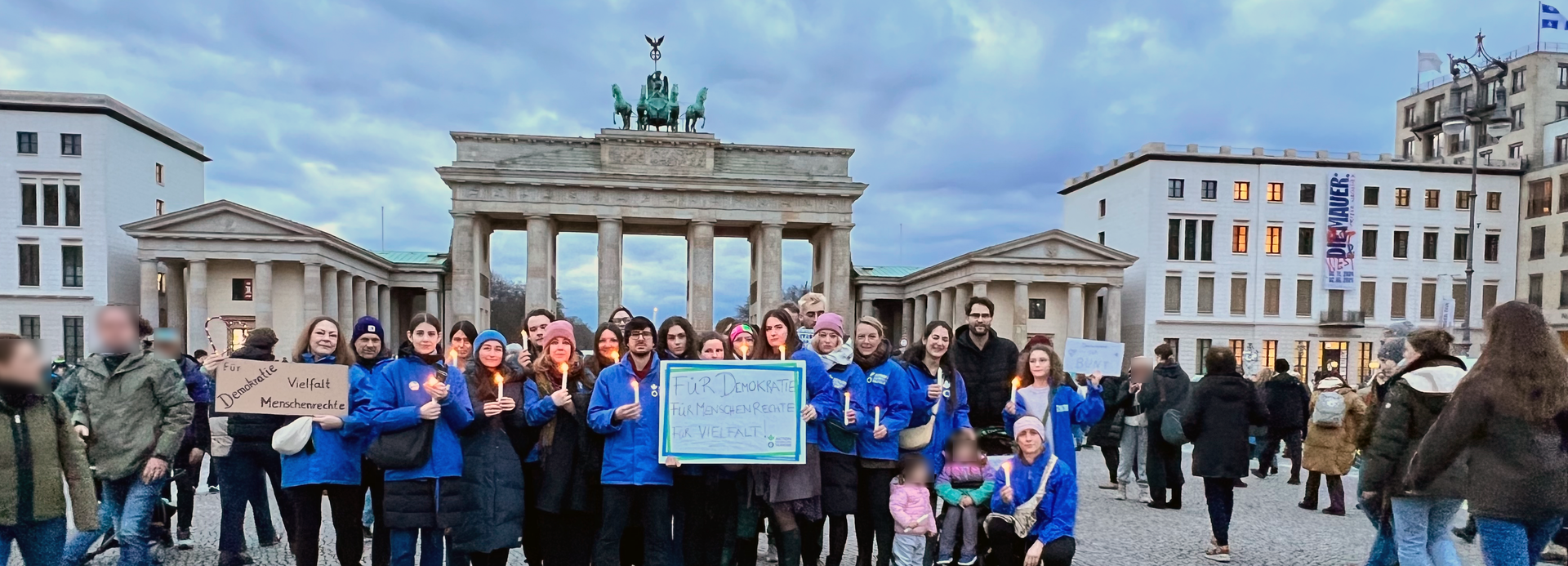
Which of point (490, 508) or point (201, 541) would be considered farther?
point (201, 541)

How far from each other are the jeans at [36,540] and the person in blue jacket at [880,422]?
5.14 m

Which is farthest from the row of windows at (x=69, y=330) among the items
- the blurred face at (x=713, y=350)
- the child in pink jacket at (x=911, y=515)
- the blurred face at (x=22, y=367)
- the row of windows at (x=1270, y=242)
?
the row of windows at (x=1270, y=242)

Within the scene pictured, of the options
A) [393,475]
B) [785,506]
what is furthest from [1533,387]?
[393,475]

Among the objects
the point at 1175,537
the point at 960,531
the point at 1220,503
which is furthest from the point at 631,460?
the point at 1175,537

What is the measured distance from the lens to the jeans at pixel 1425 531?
5.50 meters

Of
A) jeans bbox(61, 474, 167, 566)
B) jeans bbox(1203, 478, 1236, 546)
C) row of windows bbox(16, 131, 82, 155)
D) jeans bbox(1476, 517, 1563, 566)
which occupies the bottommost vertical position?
jeans bbox(1203, 478, 1236, 546)

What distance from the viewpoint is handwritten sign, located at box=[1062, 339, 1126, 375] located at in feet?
31.7

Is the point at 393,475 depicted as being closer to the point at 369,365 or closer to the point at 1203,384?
the point at 369,365

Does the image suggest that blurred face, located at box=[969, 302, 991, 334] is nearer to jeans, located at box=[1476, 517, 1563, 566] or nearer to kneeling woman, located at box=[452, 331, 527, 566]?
jeans, located at box=[1476, 517, 1563, 566]

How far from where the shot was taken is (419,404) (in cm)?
549

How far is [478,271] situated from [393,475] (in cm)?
4052

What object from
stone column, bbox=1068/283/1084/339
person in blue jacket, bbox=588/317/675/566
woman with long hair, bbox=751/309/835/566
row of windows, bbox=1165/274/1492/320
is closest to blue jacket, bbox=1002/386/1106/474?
woman with long hair, bbox=751/309/835/566

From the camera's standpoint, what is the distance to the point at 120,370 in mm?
5672

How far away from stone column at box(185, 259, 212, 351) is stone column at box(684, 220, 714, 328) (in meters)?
19.4
